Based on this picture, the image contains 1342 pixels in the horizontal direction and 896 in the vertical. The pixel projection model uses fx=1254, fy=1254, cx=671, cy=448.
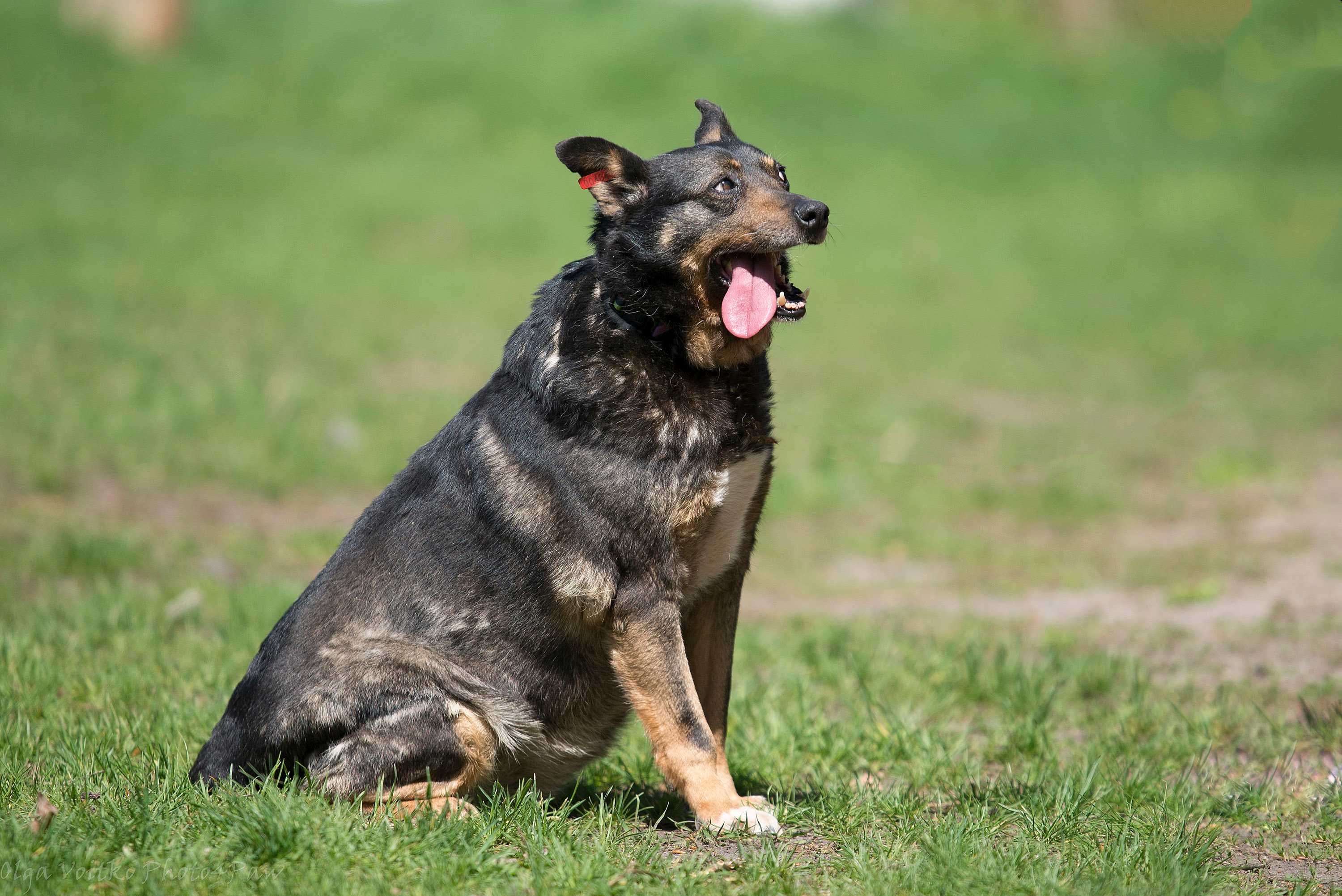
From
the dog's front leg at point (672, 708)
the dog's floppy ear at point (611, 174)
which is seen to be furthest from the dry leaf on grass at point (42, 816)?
the dog's floppy ear at point (611, 174)

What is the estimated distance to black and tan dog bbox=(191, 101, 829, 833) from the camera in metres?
3.79

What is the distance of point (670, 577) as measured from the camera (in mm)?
3816

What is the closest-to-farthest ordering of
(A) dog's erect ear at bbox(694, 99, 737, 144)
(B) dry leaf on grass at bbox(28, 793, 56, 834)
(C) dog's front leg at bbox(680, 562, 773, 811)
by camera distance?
(B) dry leaf on grass at bbox(28, 793, 56, 834), (C) dog's front leg at bbox(680, 562, 773, 811), (A) dog's erect ear at bbox(694, 99, 737, 144)

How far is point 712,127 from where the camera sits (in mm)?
4445

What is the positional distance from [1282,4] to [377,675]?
16.0 feet

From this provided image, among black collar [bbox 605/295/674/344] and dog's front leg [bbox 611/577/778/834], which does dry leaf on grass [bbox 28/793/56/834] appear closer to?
dog's front leg [bbox 611/577/778/834]

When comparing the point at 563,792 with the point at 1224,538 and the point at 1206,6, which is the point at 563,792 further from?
the point at 1206,6

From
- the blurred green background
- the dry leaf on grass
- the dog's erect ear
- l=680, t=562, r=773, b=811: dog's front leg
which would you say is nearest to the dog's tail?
the dry leaf on grass

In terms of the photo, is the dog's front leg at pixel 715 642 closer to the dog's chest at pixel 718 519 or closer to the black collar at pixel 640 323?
the dog's chest at pixel 718 519

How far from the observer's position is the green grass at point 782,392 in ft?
12.3

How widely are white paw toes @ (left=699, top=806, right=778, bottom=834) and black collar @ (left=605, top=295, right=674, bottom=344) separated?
1.46 meters

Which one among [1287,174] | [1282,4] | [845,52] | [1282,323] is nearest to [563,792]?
[1282,4]

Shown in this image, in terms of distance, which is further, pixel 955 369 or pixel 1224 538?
pixel 955 369

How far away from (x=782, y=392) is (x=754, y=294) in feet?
27.4
